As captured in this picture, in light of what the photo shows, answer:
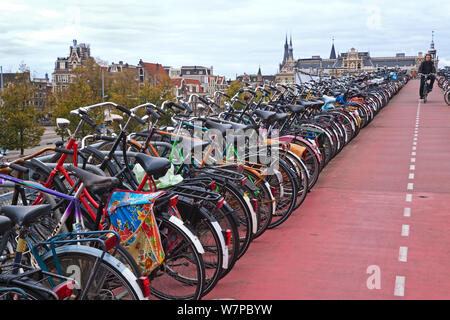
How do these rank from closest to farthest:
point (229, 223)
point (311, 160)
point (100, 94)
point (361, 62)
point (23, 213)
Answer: point (23, 213) < point (229, 223) < point (311, 160) < point (100, 94) < point (361, 62)

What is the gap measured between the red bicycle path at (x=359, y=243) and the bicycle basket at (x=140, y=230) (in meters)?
0.73

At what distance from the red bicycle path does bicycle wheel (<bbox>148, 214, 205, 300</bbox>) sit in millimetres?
253

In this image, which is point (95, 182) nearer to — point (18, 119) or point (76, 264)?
point (76, 264)

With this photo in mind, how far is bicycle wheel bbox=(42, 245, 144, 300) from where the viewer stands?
256 centimetres

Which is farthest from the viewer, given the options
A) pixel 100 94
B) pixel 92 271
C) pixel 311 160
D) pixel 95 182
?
pixel 100 94

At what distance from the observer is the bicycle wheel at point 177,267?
3.18 m

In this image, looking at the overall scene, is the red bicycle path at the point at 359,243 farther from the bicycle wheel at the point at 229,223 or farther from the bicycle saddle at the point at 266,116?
the bicycle saddle at the point at 266,116

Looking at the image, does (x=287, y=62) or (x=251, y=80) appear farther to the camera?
(x=287, y=62)

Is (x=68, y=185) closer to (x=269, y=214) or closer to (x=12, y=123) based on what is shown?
(x=269, y=214)

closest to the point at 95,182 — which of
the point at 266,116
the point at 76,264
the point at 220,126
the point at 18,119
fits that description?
the point at 76,264

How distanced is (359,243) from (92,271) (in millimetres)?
2851

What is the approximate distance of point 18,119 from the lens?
3108 centimetres

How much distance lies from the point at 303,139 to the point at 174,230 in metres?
3.29

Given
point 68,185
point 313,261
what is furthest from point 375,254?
point 68,185
